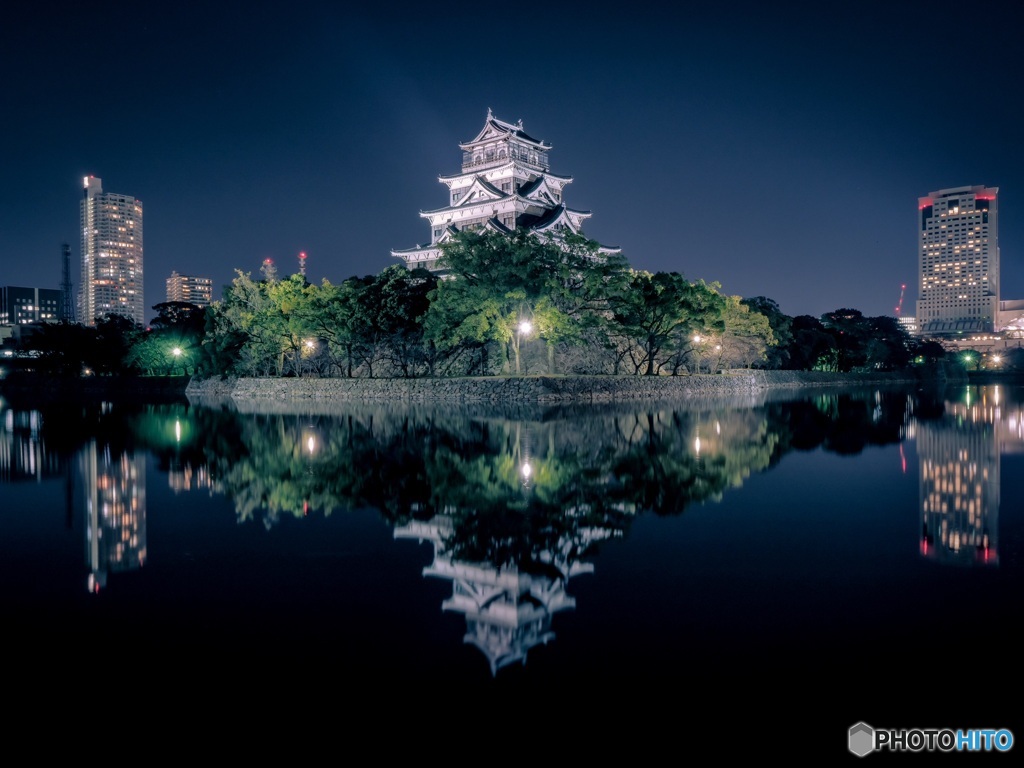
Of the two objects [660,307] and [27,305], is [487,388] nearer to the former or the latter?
[660,307]

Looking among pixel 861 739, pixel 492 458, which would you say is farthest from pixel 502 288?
pixel 861 739

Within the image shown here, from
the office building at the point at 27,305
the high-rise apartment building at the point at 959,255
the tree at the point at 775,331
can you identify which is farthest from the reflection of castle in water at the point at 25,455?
the high-rise apartment building at the point at 959,255

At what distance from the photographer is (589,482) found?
11.8m

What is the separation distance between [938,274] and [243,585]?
192944 mm

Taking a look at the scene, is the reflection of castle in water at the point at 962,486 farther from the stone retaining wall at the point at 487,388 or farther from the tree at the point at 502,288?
the tree at the point at 502,288

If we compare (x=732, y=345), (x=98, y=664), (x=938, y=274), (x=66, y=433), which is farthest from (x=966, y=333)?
(x=98, y=664)

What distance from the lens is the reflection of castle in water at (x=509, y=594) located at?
17.2 ft

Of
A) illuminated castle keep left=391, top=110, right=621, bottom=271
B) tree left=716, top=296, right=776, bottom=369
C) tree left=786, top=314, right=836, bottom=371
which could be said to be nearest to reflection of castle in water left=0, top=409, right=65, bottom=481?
illuminated castle keep left=391, top=110, right=621, bottom=271

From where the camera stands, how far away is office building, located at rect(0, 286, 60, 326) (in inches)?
5177

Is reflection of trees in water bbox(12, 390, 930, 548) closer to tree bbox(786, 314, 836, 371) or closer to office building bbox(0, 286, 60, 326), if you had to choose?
tree bbox(786, 314, 836, 371)

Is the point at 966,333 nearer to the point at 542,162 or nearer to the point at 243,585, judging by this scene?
the point at 542,162

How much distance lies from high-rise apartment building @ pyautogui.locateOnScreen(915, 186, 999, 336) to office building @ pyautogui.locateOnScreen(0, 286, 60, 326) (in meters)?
173

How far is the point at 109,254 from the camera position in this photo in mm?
182500

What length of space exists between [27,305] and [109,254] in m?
52.7
